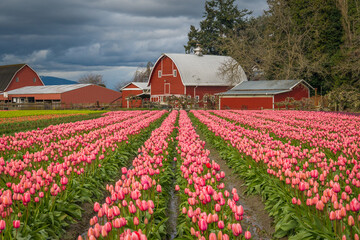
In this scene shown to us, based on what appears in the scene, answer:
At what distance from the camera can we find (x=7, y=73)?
79312 mm

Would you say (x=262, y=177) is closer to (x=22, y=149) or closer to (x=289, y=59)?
(x=22, y=149)

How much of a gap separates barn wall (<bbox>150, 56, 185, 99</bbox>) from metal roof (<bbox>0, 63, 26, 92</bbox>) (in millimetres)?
34780

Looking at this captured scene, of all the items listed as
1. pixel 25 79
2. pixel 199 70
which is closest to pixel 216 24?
pixel 199 70

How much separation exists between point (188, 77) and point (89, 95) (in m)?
19.9

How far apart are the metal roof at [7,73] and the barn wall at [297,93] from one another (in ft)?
197

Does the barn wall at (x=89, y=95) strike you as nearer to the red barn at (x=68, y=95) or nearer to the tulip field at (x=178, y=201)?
the red barn at (x=68, y=95)

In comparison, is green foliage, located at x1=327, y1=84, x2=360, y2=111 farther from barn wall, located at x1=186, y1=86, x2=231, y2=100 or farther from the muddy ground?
the muddy ground

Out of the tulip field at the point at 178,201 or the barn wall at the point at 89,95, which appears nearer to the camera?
the tulip field at the point at 178,201

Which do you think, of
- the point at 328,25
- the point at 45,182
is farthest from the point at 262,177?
the point at 328,25

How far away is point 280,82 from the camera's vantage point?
159ft

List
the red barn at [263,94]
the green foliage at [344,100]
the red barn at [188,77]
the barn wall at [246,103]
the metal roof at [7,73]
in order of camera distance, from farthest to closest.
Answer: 1. the metal roof at [7,73]
2. the red barn at [188,77]
3. the barn wall at [246,103]
4. the red barn at [263,94]
5. the green foliage at [344,100]

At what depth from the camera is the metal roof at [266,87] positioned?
45.8 meters

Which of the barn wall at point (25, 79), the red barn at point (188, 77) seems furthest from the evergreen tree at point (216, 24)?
the barn wall at point (25, 79)

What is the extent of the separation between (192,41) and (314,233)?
80.7m
